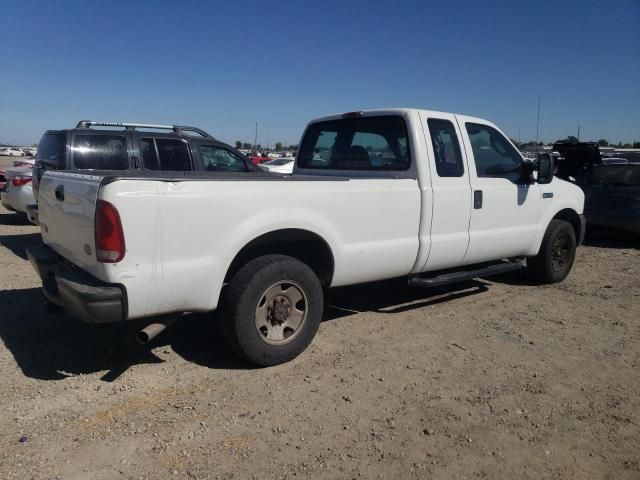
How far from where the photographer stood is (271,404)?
11.3 feet

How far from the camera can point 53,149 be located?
745 cm

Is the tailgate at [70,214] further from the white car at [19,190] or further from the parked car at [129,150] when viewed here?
the white car at [19,190]

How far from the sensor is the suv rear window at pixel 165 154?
7.69 metres

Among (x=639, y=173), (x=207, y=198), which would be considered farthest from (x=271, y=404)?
(x=639, y=173)

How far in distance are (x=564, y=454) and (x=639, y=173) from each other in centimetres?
854

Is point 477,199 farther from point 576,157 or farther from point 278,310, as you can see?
point 576,157

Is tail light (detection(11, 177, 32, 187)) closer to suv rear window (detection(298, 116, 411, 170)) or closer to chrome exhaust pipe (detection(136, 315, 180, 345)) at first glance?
suv rear window (detection(298, 116, 411, 170))

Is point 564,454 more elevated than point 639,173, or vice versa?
point 639,173

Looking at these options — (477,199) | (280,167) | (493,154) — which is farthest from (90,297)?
(280,167)

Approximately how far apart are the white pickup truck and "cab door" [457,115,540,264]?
0.02 meters

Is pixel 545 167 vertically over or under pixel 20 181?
over

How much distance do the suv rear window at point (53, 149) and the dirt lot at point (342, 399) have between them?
7.99 feet

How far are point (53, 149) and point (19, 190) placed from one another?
297cm

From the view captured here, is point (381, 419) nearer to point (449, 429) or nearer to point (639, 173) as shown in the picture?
point (449, 429)
